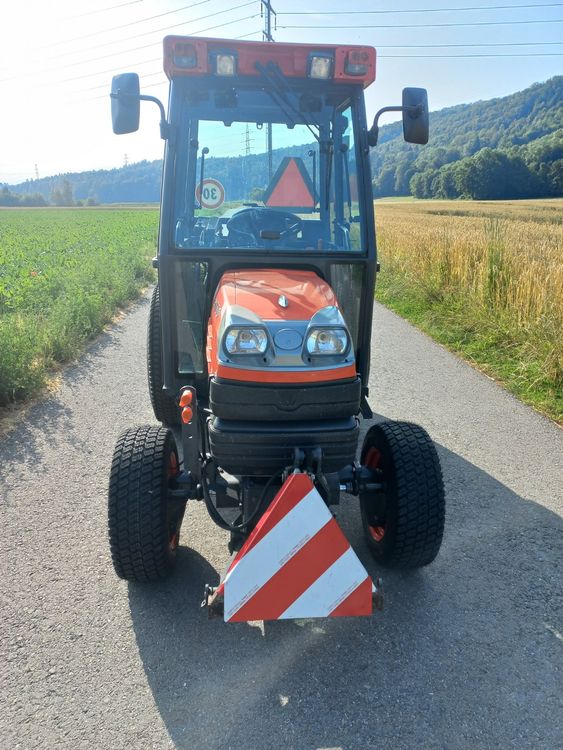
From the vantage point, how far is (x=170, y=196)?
9.96 ft

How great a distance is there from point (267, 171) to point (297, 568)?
97.9 inches

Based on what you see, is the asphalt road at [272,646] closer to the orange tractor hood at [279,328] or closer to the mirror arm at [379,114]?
the orange tractor hood at [279,328]

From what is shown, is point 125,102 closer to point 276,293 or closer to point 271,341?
point 276,293

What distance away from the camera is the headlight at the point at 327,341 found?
244 cm

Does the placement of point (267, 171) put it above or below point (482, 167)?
below

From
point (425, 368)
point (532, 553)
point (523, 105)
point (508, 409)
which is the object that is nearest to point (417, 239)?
point (425, 368)

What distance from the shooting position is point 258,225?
10.7 feet

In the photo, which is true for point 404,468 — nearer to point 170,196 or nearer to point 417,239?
point 170,196

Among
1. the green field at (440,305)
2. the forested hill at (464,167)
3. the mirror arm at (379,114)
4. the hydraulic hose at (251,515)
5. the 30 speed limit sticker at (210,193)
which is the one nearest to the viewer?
the hydraulic hose at (251,515)

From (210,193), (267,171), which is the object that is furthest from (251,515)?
(267,171)

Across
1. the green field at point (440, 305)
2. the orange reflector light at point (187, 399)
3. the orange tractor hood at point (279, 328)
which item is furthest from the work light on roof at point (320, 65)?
the green field at point (440, 305)

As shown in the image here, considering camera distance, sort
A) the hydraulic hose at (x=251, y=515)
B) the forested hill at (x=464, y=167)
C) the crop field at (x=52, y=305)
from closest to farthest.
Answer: the hydraulic hose at (x=251, y=515), the crop field at (x=52, y=305), the forested hill at (x=464, y=167)

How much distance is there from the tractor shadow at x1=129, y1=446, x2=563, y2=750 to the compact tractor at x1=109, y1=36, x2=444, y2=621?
0.82 ft

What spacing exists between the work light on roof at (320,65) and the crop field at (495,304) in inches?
142
